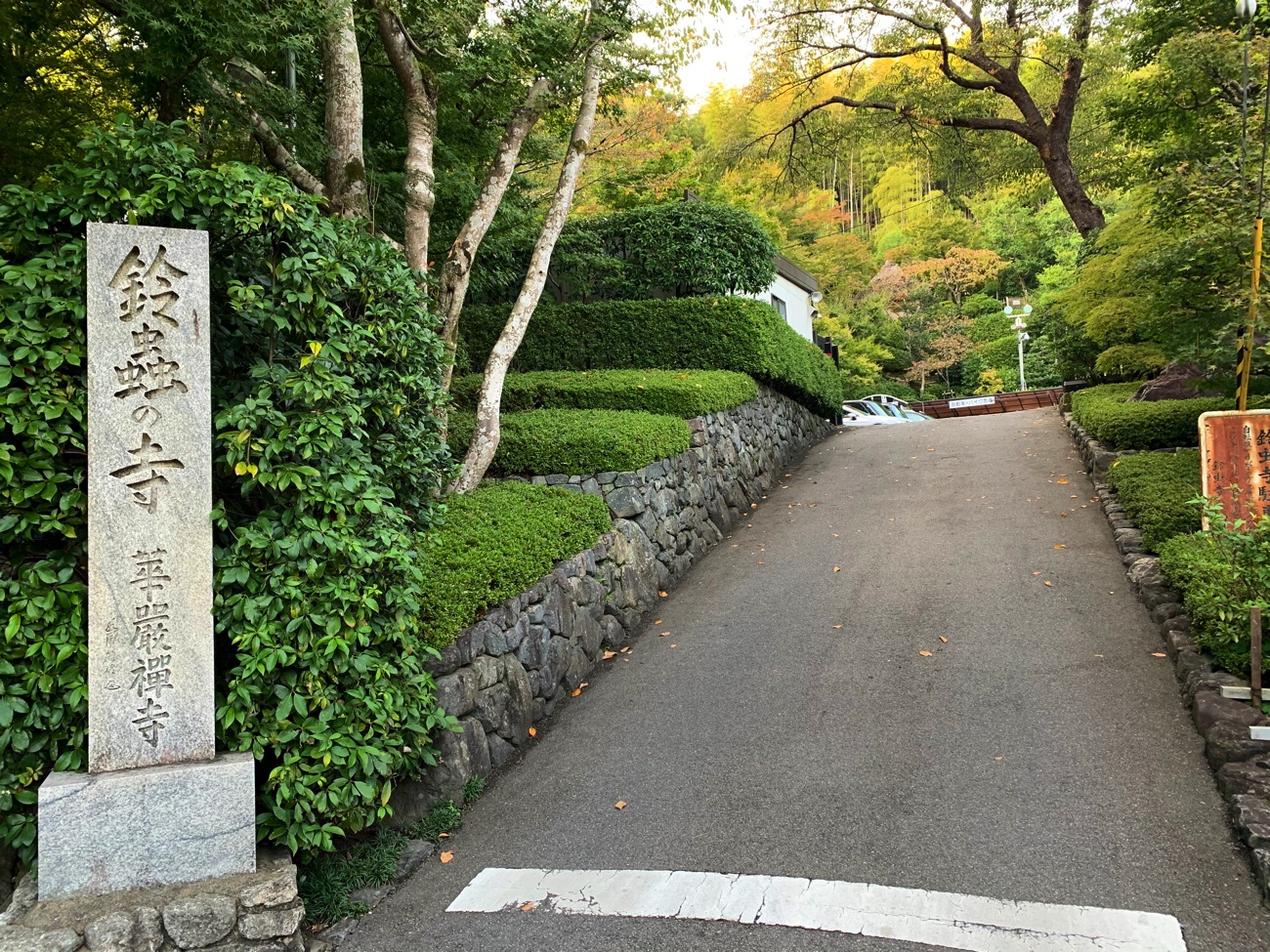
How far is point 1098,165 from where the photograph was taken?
16344 mm

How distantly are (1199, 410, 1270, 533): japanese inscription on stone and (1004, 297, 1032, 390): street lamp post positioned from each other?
892 inches

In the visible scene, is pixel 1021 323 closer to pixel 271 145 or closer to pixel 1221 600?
pixel 1221 600

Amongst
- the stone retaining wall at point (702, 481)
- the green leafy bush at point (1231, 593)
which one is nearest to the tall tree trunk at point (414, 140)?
the stone retaining wall at point (702, 481)

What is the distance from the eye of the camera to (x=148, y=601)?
3.78 m

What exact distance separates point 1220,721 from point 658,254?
10497 millimetres

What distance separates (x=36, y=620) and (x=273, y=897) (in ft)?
5.50

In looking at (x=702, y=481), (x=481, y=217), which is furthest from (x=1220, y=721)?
(x=481, y=217)

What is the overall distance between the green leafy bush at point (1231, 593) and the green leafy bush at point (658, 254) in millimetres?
9119

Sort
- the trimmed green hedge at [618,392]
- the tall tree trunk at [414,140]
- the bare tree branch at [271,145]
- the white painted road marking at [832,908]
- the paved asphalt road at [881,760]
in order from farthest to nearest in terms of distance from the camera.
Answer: the trimmed green hedge at [618,392] < the tall tree trunk at [414,140] < the bare tree branch at [271,145] < the paved asphalt road at [881,760] < the white painted road marking at [832,908]

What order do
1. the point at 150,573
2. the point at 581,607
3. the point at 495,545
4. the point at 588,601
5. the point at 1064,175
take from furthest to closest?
the point at 1064,175 → the point at 588,601 → the point at 581,607 → the point at 495,545 → the point at 150,573

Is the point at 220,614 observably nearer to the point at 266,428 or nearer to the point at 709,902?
the point at 266,428

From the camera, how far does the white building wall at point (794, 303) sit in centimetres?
1895

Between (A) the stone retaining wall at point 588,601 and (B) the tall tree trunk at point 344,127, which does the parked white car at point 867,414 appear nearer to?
(A) the stone retaining wall at point 588,601

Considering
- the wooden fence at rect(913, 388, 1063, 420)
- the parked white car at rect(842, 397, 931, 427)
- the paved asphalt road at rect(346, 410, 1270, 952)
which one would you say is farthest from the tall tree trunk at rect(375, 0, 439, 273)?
the wooden fence at rect(913, 388, 1063, 420)
